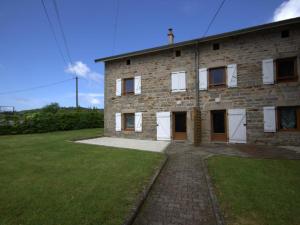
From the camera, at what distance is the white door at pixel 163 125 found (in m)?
11.6

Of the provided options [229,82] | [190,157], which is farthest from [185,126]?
[190,157]

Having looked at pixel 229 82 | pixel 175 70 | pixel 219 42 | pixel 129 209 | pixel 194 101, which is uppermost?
pixel 219 42

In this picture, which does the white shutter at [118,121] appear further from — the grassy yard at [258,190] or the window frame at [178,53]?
the grassy yard at [258,190]

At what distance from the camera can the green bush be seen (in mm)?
14953

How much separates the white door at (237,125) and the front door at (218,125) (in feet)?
1.42

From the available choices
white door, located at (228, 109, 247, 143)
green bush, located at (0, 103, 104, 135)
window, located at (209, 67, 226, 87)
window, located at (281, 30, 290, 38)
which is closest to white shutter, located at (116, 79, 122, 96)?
window, located at (209, 67, 226, 87)

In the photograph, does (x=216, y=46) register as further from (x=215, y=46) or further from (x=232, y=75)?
(x=232, y=75)

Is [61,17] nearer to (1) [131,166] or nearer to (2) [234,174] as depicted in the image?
(1) [131,166]

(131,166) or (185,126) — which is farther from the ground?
(185,126)

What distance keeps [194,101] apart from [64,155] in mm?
7879

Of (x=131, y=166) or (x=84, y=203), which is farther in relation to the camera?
(x=131, y=166)

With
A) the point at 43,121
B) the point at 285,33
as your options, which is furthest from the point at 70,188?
the point at 43,121

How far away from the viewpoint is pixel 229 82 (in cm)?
1022

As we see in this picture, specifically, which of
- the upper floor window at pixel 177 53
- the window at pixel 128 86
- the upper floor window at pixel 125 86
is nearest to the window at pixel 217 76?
the upper floor window at pixel 177 53
